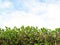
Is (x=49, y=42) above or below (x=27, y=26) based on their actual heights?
below

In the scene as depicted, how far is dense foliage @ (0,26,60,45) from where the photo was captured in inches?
332

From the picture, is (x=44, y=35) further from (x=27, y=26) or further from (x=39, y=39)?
(x=27, y=26)

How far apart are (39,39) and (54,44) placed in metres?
0.56

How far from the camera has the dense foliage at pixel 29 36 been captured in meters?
8.45

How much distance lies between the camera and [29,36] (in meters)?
8.57

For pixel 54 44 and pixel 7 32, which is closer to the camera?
pixel 54 44

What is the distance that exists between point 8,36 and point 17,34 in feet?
1.13

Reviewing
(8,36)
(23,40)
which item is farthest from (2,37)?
(23,40)

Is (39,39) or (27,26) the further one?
(27,26)

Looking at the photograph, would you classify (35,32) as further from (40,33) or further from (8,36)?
(8,36)

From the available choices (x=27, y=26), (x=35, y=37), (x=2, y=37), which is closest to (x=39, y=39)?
(x=35, y=37)

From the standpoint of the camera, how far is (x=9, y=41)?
8781 mm

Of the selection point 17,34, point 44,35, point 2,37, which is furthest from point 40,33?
point 2,37

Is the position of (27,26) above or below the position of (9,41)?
above
